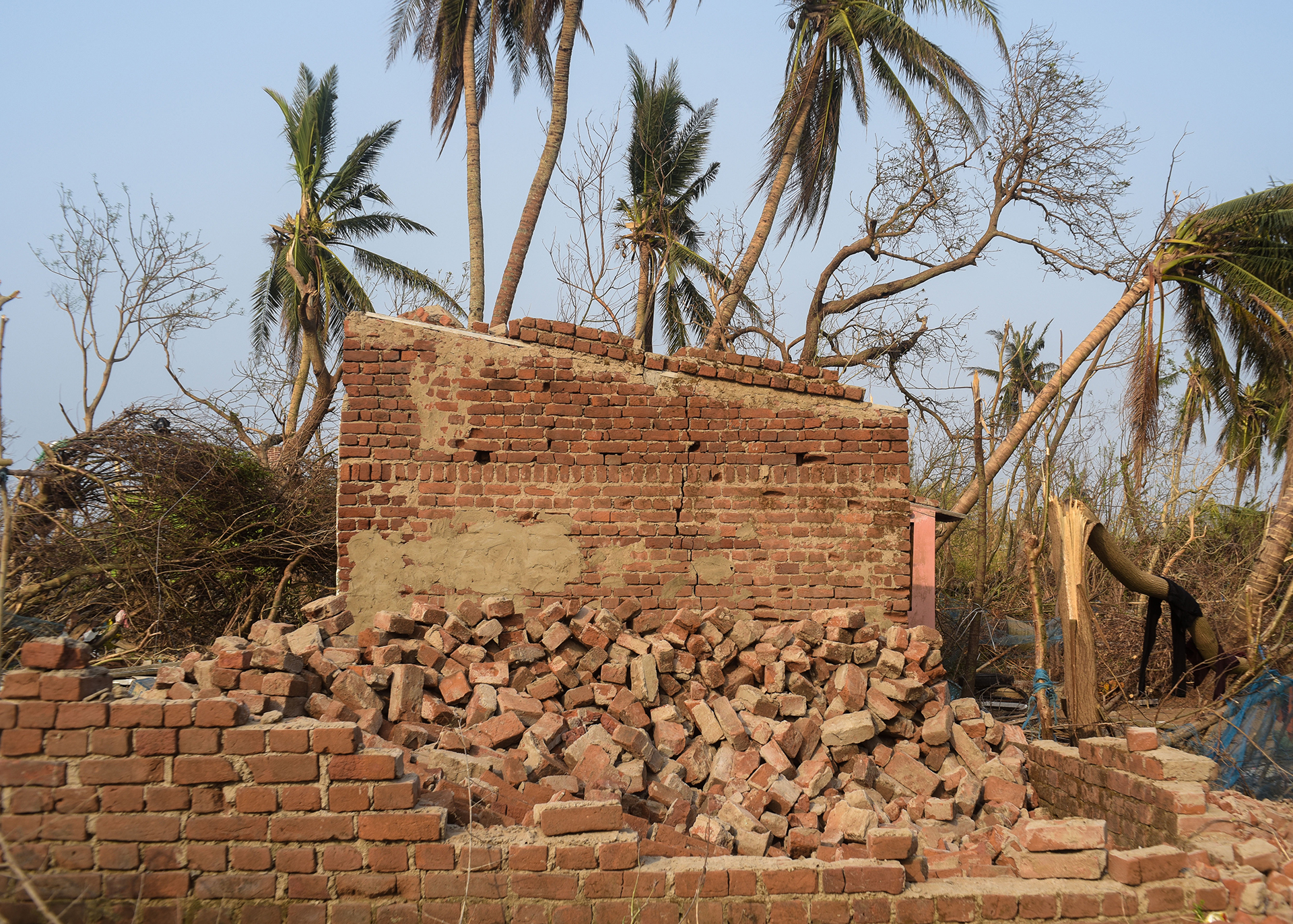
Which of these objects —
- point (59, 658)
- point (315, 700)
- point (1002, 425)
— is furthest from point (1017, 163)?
point (59, 658)

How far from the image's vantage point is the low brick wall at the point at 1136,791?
4422 millimetres

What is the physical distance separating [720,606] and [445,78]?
13693 mm

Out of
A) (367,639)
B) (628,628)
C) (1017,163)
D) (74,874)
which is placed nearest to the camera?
(74,874)

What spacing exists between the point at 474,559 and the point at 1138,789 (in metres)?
4.62

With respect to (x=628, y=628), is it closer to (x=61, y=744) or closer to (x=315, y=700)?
(x=315, y=700)

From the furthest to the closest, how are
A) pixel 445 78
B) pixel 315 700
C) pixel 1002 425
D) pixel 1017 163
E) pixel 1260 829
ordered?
pixel 1002 425 → pixel 445 78 → pixel 1017 163 → pixel 315 700 → pixel 1260 829

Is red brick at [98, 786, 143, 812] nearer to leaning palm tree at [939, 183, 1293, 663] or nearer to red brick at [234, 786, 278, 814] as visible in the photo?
red brick at [234, 786, 278, 814]

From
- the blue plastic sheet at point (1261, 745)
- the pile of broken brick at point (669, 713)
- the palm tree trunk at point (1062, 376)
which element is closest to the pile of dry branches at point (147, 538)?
the pile of broken brick at point (669, 713)

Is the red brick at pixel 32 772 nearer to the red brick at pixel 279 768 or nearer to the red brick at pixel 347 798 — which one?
the red brick at pixel 279 768

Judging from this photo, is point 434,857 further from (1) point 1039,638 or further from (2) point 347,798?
(1) point 1039,638

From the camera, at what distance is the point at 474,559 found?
21.5ft

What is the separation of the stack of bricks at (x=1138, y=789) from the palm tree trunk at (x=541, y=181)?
10.7 metres

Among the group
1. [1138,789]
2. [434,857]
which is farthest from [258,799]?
[1138,789]

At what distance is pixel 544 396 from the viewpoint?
664 cm
